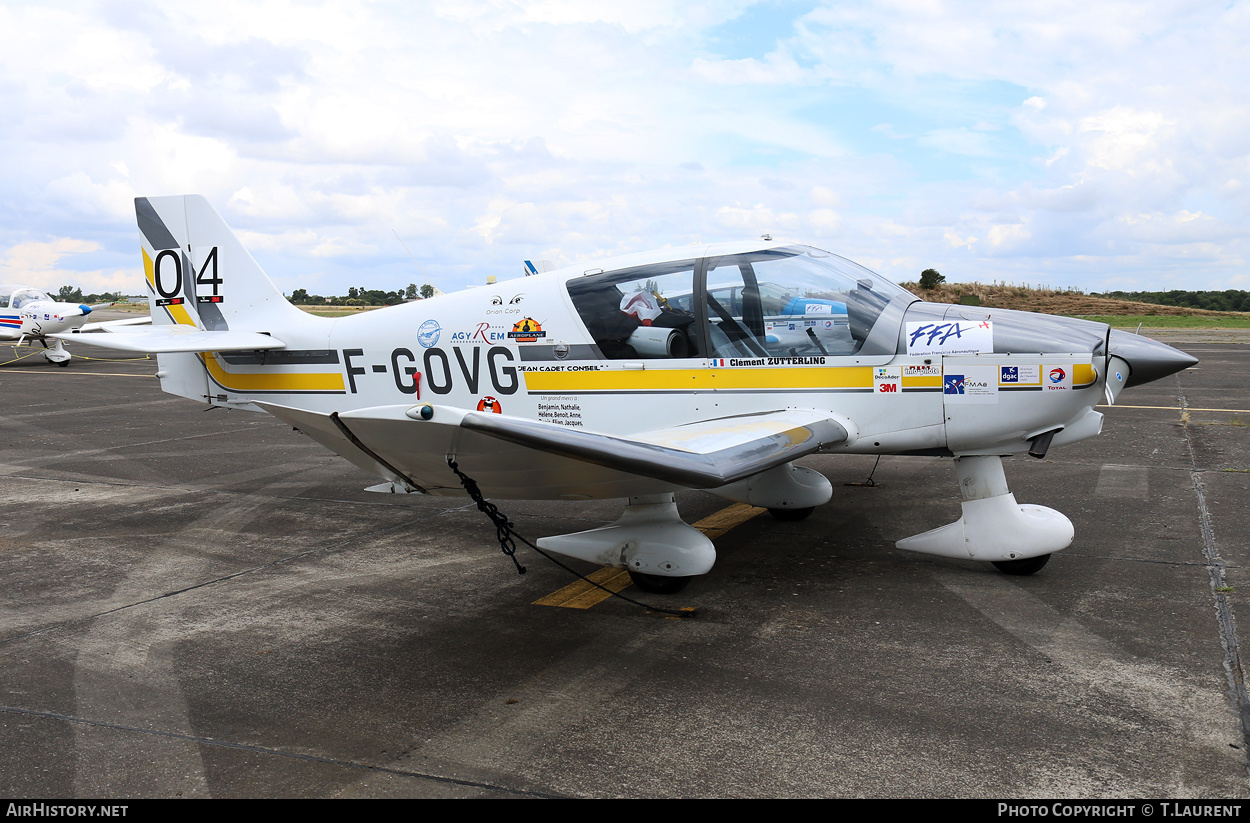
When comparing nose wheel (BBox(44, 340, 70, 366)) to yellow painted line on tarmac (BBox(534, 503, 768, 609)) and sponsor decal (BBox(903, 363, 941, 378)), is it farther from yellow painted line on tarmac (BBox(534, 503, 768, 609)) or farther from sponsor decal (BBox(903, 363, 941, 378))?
sponsor decal (BBox(903, 363, 941, 378))

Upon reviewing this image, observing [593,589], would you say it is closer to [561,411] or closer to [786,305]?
[561,411]

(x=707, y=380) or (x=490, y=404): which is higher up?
(x=707, y=380)

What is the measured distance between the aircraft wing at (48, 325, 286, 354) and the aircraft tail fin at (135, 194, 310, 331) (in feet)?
1.06

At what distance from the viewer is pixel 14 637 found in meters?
5.09

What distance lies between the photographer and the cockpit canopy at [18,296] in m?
25.6

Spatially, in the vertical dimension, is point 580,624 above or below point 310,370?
below

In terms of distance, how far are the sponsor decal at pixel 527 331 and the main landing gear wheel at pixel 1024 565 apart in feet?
12.2

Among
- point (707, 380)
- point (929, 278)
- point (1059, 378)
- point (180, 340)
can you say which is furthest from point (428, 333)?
point (929, 278)

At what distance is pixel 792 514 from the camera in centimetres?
752

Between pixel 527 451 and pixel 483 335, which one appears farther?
pixel 483 335

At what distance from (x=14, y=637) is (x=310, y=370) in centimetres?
304

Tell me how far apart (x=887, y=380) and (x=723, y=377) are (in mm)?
1134

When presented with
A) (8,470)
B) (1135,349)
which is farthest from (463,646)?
(8,470)
